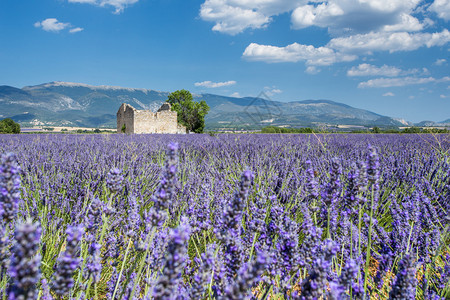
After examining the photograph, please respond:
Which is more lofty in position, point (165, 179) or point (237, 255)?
point (165, 179)

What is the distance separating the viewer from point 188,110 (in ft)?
104

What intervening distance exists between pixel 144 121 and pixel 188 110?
10.3 m

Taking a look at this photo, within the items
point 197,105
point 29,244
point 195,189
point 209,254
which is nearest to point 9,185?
point 29,244

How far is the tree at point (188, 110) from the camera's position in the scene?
31.0 m

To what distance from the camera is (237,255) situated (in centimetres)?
79

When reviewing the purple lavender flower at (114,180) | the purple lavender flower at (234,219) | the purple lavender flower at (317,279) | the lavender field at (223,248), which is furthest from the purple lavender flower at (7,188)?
the purple lavender flower at (317,279)

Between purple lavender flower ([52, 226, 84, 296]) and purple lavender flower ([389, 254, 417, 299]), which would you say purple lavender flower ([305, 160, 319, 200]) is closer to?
purple lavender flower ([389, 254, 417, 299])

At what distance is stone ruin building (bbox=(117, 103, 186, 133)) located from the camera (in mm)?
21562

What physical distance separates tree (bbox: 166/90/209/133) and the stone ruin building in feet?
21.8

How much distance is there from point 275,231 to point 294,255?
0.28 meters

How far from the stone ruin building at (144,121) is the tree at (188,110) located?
6656 millimetres

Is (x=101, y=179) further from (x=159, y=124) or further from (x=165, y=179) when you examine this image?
(x=159, y=124)

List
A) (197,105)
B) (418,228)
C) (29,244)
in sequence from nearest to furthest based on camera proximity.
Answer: (29,244)
(418,228)
(197,105)

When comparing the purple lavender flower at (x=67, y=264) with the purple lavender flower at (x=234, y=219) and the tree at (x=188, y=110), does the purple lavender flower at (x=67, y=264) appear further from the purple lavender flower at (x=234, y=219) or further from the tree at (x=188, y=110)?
the tree at (x=188, y=110)
